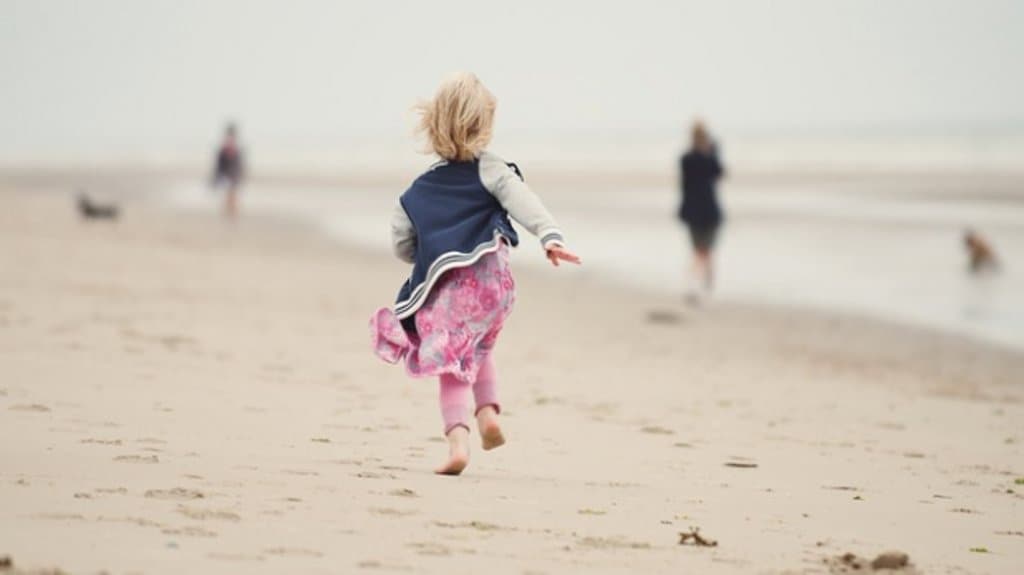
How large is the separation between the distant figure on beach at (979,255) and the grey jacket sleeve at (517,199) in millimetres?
11587

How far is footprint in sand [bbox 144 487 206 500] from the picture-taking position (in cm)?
504

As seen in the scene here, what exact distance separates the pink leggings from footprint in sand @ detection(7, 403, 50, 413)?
1.71m

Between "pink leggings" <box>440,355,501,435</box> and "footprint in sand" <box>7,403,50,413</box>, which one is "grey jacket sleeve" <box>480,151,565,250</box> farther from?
"footprint in sand" <box>7,403,50,413</box>

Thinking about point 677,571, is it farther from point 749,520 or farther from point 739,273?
point 739,273

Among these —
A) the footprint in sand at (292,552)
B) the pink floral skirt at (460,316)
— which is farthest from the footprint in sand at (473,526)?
the pink floral skirt at (460,316)

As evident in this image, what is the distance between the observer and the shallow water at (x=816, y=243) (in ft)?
49.7

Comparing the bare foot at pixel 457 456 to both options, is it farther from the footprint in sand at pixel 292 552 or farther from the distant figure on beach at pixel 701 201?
the distant figure on beach at pixel 701 201

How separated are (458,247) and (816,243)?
16.1 metres

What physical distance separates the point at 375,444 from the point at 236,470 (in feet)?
3.72

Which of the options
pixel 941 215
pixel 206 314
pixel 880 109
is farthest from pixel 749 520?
pixel 880 109

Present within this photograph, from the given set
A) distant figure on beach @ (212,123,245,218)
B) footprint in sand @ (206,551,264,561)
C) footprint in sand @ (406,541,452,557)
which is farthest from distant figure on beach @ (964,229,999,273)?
footprint in sand @ (206,551,264,561)

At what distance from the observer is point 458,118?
5996mm

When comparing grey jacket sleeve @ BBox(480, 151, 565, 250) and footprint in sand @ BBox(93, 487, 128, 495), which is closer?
footprint in sand @ BBox(93, 487, 128, 495)

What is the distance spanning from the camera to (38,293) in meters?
11.5
